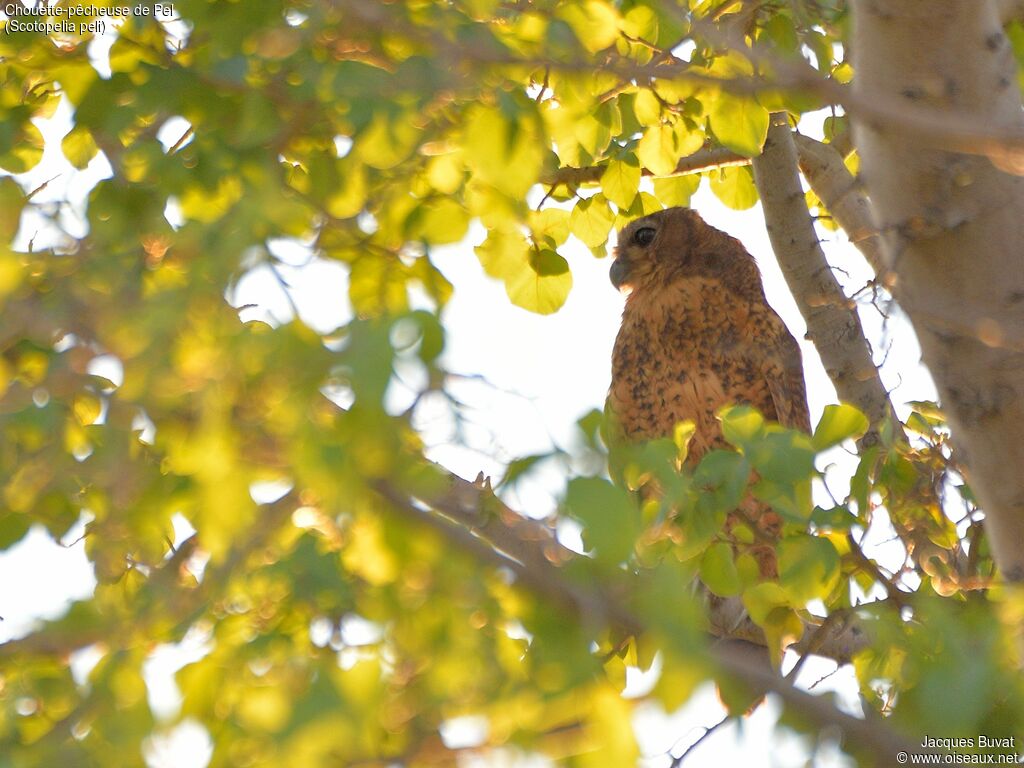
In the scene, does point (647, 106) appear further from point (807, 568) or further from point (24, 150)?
point (24, 150)

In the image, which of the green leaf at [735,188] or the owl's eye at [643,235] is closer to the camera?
the green leaf at [735,188]

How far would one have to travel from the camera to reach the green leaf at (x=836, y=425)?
2.05 metres

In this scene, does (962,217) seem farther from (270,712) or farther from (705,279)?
(705,279)

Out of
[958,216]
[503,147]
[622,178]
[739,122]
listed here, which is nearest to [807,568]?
[958,216]

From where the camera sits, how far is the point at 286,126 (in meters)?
1.51

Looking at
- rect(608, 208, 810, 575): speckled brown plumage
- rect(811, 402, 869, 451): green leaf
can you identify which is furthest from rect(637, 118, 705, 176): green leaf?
rect(608, 208, 810, 575): speckled brown plumage

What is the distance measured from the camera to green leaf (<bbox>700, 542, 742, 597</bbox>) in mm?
2109

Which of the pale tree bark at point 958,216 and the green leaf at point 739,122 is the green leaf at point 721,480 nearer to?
the pale tree bark at point 958,216

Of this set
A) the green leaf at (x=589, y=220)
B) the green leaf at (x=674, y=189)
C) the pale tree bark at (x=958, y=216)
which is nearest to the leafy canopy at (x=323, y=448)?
the pale tree bark at (x=958, y=216)

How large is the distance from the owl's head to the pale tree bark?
2.98 meters

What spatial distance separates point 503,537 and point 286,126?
0.56m

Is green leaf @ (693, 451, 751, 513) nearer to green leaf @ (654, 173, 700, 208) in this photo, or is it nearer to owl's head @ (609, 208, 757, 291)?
green leaf @ (654, 173, 700, 208)

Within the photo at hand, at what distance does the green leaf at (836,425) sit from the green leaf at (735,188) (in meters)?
2.01

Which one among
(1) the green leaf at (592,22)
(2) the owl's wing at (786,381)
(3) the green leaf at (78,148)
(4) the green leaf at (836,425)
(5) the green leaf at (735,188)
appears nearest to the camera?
(1) the green leaf at (592,22)
